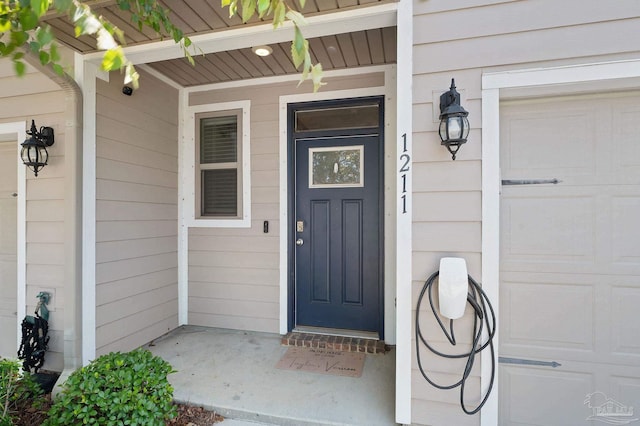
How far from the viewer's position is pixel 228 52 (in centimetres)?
261

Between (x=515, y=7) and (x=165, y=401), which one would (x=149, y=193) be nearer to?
(x=165, y=401)

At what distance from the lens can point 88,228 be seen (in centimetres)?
232

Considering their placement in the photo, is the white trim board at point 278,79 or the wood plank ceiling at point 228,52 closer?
the wood plank ceiling at point 228,52

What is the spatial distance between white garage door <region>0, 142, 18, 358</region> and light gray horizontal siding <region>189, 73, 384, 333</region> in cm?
142

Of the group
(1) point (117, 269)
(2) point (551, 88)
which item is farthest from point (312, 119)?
(1) point (117, 269)

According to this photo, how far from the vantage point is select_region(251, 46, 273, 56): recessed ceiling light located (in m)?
2.50

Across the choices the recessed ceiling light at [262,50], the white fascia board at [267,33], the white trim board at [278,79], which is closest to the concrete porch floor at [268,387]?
the white fascia board at [267,33]

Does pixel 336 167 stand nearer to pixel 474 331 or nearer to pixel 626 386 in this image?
pixel 474 331

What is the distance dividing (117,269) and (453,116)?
108 inches

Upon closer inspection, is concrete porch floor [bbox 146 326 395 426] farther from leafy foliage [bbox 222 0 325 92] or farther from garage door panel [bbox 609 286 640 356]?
leafy foliage [bbox 222 0 325 92]

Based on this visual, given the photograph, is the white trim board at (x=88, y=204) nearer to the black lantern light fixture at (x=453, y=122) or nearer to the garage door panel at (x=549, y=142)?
the black lantern light fixture at (x=453, y=122)

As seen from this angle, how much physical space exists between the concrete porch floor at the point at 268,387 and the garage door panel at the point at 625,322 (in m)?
1.31

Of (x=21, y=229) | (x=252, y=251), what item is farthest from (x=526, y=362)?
(x=21, y=229)

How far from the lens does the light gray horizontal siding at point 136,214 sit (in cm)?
246
